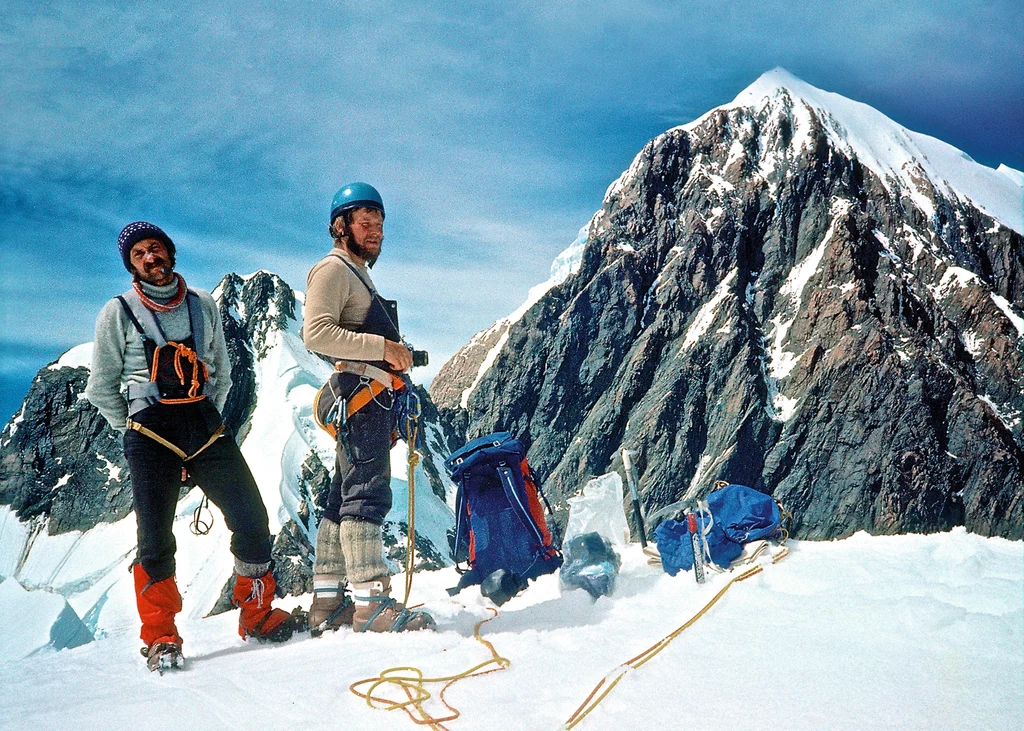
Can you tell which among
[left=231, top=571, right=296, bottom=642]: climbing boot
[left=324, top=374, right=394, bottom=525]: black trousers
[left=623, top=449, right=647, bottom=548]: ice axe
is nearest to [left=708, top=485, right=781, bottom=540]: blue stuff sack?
[left=623, top=449, right=647, bottom=548]: ice axe

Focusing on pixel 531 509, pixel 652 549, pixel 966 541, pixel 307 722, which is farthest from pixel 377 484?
pixel 966 541

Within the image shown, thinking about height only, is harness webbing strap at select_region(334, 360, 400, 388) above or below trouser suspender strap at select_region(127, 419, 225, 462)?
above

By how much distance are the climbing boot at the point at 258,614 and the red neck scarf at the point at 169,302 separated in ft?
5.36

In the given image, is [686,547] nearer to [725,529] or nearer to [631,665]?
[725,529]

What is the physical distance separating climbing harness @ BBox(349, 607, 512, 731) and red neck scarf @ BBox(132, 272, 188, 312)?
2338 mm

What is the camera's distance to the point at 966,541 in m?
5.05

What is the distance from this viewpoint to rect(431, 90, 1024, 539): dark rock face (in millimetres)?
93500

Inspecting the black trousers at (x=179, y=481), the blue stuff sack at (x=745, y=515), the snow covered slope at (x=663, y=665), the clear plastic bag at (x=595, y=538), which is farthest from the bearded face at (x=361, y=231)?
the blue stuff sack at (x=745, y=515)

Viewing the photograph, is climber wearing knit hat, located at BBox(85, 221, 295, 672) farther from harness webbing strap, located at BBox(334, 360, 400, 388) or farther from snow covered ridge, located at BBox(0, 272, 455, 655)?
snow covered ridge, located at BBox(0, 272, 455, 655)

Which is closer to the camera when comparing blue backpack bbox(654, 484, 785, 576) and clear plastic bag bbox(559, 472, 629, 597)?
clear plastic bag bbox(559, 472, 629, 597)

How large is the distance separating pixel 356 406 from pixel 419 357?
56 cm

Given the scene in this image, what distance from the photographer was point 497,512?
5855mm

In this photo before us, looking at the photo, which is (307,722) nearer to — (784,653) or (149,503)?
(149,503)

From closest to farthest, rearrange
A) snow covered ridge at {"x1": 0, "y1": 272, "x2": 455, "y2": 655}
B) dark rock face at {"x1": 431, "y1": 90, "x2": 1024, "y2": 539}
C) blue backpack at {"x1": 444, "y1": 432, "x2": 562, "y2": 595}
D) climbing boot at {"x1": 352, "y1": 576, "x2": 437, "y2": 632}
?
1. climbing boot at {"x1": 352, "y1": 576, "x2": 437, "y2": 632}
2. blue backpack at {"x1": 444, "y1": 432, "x2": 562, "y2": 595}
3. snow covered ridge at {"x1": 0, "y1": 272, "x2": 455, "y2": 655}
4. dark rock face at {"x1": 431, "y1": 90, "x2": 1024, "y2": 539}
